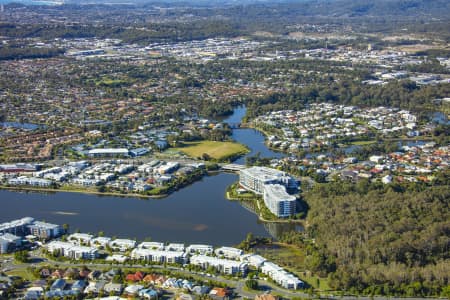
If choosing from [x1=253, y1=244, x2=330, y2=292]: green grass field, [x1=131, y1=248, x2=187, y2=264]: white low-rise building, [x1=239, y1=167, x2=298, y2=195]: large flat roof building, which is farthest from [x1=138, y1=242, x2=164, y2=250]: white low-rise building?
[x1=239, y1=167, x2=298, y2=195]: large flat roof building

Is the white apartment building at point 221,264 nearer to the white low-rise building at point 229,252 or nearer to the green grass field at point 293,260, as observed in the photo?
the white low-rise building at point 229,252

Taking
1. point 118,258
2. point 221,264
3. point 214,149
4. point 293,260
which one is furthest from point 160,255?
point 214,149

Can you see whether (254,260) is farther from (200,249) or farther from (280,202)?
(280,202)

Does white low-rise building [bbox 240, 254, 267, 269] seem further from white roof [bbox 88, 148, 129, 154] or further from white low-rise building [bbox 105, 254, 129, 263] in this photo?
white roof [bbox 88, 148, 129, 154]

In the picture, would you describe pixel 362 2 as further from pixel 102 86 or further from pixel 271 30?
A: pixel 102 86

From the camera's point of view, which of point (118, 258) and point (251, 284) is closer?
point (251, 284)
